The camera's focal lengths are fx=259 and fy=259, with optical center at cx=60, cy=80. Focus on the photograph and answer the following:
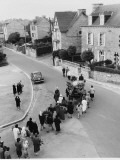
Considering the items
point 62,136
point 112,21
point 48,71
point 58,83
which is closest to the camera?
point 62,136

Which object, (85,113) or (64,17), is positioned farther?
(64,17)

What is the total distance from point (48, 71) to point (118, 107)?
19770mm

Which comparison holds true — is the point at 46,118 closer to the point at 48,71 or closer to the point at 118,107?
the point at 118,107

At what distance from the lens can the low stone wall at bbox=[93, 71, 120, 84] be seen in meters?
29.5

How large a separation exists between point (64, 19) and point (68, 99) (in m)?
30.4

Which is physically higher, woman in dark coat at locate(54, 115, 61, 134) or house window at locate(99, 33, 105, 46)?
house window at locate(99, 33, 105, 46)

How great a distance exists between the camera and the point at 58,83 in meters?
31.8

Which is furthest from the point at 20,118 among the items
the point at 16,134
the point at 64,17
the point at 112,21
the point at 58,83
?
the point at 64,17

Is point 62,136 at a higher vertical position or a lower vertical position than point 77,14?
lower

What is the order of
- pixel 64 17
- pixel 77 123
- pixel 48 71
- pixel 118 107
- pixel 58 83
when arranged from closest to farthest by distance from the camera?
pixel 77 123 < pixel 118 107 < pixel 58 83 < pixel 48 71 < pixel 64 17

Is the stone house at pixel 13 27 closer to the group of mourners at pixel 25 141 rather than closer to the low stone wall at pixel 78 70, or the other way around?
the low stone wall at pixel 78 70

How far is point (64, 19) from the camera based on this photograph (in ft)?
168

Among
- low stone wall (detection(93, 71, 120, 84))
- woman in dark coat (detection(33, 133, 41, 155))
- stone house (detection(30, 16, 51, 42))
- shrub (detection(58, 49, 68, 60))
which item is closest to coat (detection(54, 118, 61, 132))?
woman in dark coat (detection(33, 133, 41, 155))

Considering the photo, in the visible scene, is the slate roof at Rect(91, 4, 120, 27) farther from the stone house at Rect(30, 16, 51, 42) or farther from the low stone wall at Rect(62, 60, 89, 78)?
the stone house at Rect(30, 16, 51, 42)
